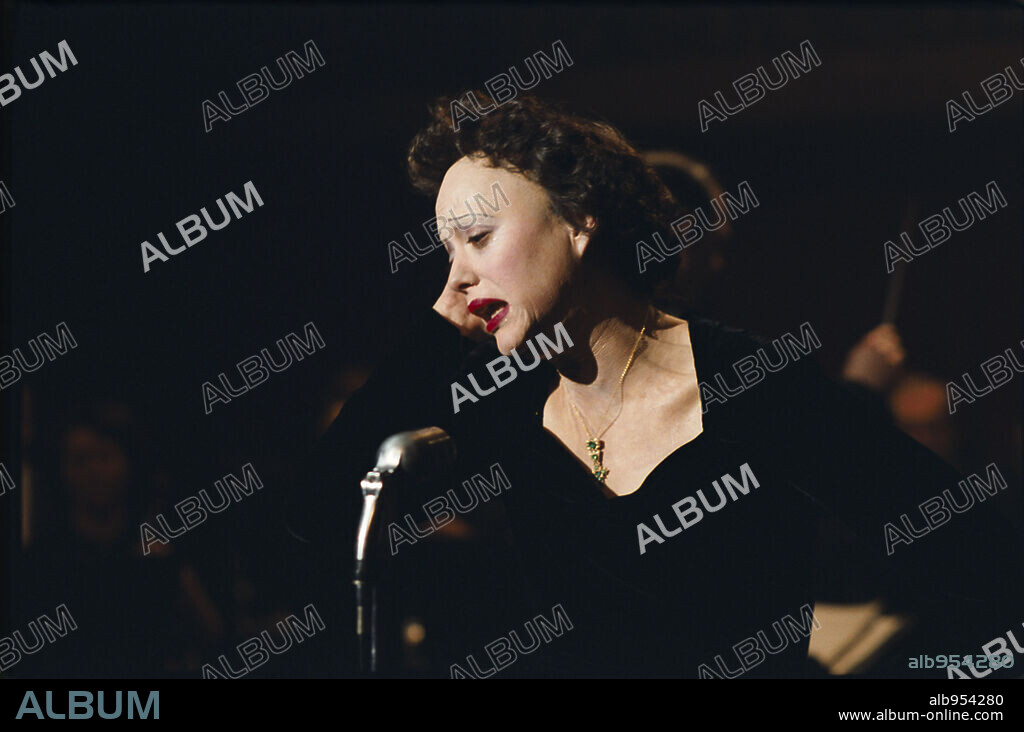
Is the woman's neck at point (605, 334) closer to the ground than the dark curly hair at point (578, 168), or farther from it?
closer to the ground

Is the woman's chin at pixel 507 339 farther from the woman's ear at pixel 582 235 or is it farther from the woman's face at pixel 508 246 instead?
the woman's ear at pixel 582 235

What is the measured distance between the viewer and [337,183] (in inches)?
76.9

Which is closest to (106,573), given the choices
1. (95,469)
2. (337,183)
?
(95,469)

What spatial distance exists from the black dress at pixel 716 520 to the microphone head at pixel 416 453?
447 millimetres

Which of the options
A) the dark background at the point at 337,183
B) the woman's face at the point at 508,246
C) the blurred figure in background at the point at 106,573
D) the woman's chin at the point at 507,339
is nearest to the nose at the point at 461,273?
the woman's face at the point at 508,246

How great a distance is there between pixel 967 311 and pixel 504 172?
3.85 feet

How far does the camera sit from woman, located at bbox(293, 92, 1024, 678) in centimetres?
161

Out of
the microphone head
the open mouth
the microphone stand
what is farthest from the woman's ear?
the microphone stand

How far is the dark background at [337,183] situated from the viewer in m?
1.96

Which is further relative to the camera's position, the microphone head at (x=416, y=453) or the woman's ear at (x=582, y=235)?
the woman's ear at (x=582, y=235)

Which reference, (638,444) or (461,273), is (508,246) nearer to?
(461,273)

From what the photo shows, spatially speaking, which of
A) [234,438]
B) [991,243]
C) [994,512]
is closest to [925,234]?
[991,243]

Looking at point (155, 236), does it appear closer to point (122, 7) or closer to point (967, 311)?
point (122, 7)

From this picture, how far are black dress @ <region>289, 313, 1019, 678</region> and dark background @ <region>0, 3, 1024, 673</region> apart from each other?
313mm
